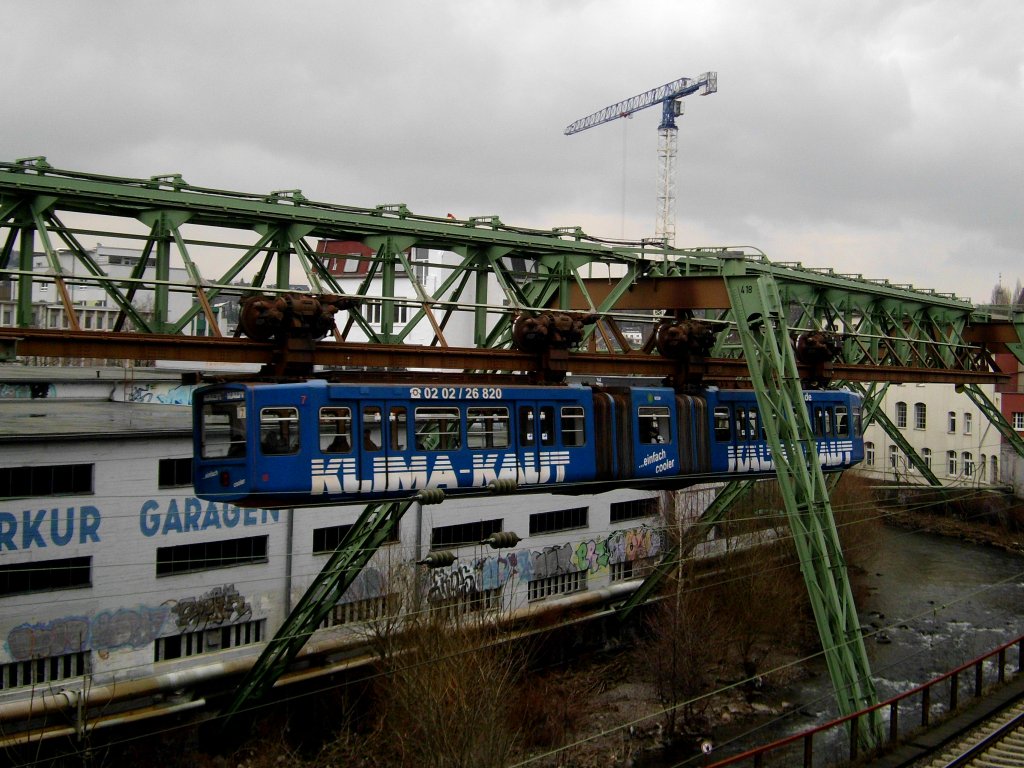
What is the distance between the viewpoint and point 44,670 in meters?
20.7

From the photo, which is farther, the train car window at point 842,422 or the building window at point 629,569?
the building window at point 629,569

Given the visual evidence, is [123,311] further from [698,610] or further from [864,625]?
[864,625]

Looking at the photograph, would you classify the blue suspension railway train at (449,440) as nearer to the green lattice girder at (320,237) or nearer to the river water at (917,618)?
the green lattice girder at (320,237)

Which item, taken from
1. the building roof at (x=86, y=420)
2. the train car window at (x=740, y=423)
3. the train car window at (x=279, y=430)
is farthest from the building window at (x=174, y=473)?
the train car window at (x=740, y=423)

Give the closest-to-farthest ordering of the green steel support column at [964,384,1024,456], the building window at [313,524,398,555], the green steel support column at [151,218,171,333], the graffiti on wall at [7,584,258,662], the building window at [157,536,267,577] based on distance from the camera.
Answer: the green steel support column at [151,218,171,333] < the graffiti on wall at [7,584,258,662] < the building window at [157,536,267,577] < the building window at [313,524,398,555] < the green steel support column at [964,384,1024,456]

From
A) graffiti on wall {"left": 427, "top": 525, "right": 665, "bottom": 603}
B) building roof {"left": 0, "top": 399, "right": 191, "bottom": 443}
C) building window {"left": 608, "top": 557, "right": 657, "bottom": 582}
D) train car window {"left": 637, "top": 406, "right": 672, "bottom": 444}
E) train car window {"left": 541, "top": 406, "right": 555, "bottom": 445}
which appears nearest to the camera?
train car window {"left": 541, "top": 406, "right": 555, "bottom": 445}

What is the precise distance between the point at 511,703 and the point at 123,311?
14.5 meters

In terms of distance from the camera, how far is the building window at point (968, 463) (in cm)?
5247

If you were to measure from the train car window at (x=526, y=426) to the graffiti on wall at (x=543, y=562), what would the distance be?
29.9 ft

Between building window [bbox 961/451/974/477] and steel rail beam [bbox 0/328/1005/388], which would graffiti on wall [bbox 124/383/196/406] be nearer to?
steel rail beam [bbox 0/328/1005/388]

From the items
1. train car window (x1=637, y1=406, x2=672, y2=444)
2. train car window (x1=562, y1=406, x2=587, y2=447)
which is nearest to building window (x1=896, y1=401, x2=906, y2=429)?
train car window (x1=637, y1=406, x2=672, y2=444)

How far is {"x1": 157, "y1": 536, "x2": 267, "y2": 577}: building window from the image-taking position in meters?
22.7

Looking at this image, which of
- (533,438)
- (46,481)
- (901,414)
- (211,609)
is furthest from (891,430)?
(46,481)

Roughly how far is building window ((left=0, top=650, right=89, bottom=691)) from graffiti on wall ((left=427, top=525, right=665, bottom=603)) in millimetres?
8377
